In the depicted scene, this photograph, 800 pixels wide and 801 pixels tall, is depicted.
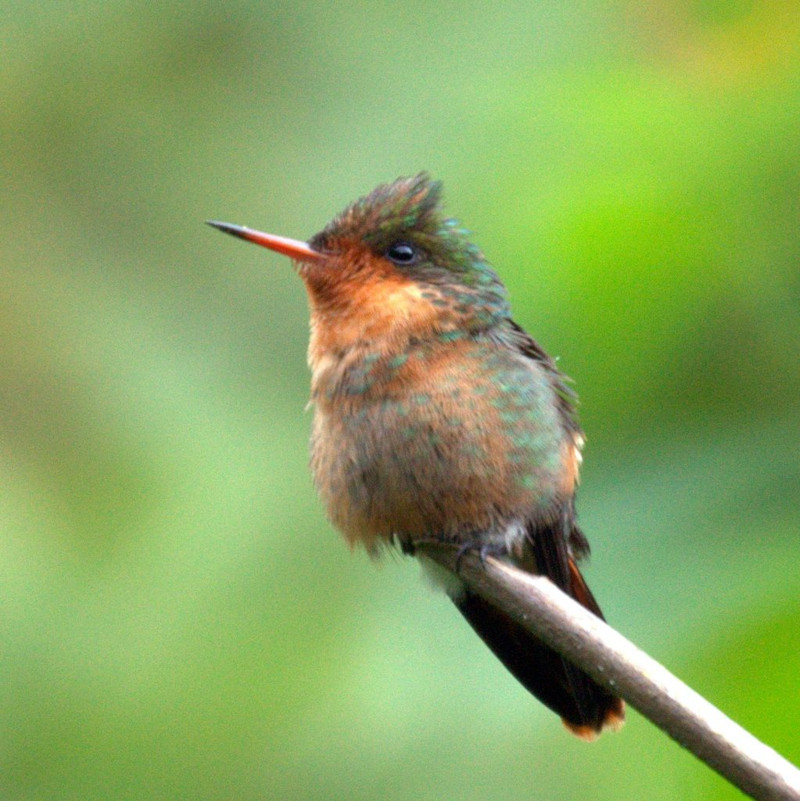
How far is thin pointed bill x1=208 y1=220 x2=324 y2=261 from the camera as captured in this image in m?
2.55

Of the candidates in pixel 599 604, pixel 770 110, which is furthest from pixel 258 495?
pixel 770 110

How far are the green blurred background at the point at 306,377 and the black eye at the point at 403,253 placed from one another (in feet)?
0.93

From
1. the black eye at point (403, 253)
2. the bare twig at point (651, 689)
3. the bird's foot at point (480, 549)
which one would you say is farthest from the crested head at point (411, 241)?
the bare twig at point (651, 689)

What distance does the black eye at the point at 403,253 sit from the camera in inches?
121

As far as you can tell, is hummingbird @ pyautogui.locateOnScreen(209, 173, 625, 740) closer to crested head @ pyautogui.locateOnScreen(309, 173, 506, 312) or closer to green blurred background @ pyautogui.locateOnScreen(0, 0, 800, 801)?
crested head @ pyautogui.locateOnScreen(309, 173, 506, 312)

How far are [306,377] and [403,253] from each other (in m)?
1.07

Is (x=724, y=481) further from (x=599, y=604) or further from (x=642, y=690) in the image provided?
(x=642, y=690)

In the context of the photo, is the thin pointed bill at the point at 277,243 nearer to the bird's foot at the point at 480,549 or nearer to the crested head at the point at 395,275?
the crested head at the point at 395,275

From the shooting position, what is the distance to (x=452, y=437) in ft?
9.09

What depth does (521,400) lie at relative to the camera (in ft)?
9.32

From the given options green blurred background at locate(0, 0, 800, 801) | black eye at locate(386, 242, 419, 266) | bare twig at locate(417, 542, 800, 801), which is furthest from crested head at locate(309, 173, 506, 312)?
bare twig at locate(417, 542, 800, 801)

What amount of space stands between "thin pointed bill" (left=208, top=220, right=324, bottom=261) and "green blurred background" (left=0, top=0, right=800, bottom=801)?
0.53 metres

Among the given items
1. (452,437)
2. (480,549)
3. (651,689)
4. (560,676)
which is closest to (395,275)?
(452,437)

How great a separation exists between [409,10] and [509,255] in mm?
2008
